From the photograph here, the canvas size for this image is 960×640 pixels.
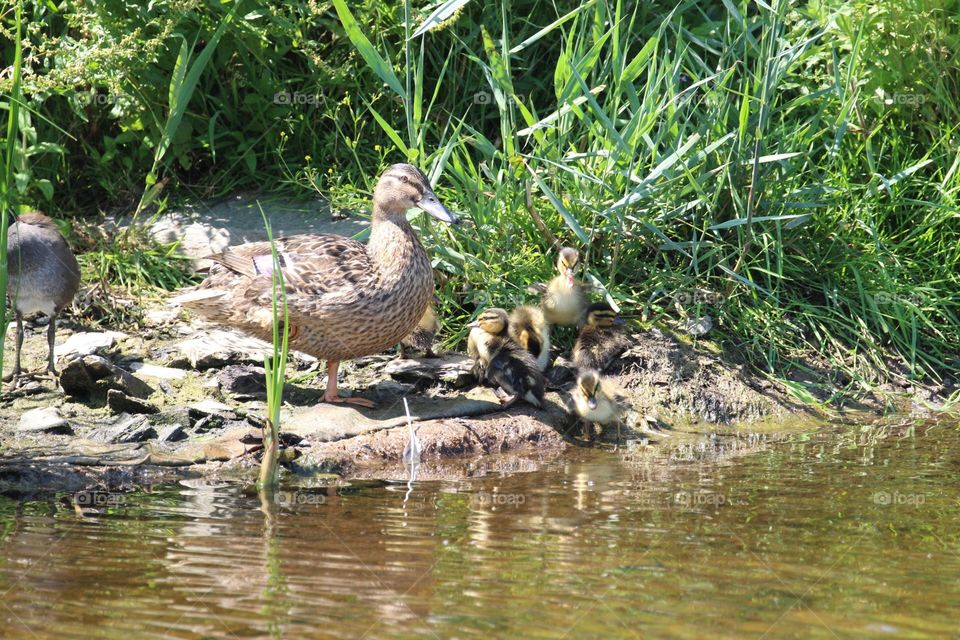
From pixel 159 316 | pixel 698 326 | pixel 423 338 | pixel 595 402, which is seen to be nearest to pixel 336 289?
pixel 423 338

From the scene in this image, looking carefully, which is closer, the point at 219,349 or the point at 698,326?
the point at 219,349

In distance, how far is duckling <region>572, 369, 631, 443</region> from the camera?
5766 millimetres

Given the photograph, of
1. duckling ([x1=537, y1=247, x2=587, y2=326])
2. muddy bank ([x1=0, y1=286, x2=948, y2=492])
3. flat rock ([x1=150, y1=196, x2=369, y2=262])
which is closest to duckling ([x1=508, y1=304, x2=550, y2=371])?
duckling ([x1=537, y1=247, x2=587, y2=326])

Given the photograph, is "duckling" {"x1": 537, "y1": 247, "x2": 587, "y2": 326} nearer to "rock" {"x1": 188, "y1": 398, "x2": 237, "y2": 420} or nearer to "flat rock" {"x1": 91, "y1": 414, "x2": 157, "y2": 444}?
"rock" {"x1": 188, "y1": 398, "x2": 237, "y2": 420}

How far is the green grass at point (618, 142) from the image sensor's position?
625 centimetres

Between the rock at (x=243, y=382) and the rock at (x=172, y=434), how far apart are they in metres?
0.49

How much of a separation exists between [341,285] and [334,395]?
524 mm

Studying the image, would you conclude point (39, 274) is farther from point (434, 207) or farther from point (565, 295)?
point (565, 295)

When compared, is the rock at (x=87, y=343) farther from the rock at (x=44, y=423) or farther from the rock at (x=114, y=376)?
the rock at (x=44, y=423)

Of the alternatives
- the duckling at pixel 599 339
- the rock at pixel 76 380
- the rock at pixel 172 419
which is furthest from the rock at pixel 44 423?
the duckling at pixel 599 339

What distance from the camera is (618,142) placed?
600 cm

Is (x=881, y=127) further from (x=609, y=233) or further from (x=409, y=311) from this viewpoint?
(x=409, y=311)

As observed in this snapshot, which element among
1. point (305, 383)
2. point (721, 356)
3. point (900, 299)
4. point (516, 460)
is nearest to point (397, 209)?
point (305, 383)

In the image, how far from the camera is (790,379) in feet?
20.9
